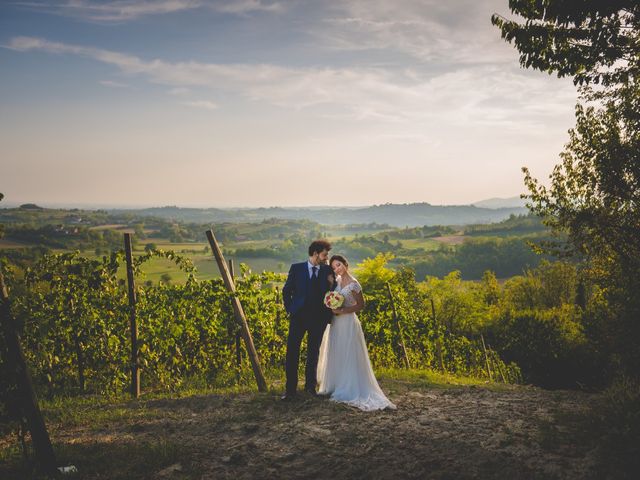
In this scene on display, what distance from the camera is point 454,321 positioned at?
48875mm

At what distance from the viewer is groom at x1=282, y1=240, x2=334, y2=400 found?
710 cm

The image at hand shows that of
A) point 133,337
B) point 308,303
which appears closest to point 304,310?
point 308,303

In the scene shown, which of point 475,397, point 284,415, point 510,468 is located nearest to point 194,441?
point 284,415

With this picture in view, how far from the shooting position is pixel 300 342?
7094 mm

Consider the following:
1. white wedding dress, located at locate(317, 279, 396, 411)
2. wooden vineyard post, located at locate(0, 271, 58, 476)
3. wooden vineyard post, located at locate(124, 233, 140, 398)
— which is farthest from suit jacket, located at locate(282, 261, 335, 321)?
wooden vineyard post, located at locate(0, 271, 58, 476)

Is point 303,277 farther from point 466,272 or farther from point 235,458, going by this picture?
point 466,272

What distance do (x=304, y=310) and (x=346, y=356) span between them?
3.56 ft

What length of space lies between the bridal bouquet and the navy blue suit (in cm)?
13

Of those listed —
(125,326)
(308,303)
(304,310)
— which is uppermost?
(308,303)

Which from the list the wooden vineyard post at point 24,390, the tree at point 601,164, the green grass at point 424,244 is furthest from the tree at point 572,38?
the green grass at point 424,244

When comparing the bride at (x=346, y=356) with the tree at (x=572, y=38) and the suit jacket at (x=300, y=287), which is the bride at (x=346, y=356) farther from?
the tree at (x=572, y=38)

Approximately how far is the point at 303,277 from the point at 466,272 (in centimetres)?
11268

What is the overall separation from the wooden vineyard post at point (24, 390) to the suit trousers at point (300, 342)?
352cm

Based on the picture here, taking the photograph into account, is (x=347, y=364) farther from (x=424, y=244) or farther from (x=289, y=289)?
(x=424, y=244)
